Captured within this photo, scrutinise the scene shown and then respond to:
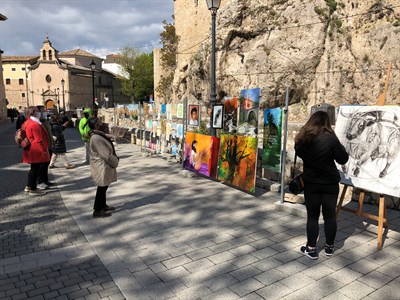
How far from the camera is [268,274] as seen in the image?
11.4 ft

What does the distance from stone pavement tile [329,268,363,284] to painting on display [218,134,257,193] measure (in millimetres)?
2667

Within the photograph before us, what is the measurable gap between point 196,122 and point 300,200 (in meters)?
3.67

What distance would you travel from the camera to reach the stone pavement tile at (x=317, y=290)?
305 centimetres

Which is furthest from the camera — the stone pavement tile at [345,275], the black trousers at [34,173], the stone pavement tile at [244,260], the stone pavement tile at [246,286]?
the black trousers at [34,173]

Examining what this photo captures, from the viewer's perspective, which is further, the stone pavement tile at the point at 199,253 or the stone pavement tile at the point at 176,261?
the stone pavement tile at the point at 199,253

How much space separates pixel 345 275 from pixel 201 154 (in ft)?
15.3

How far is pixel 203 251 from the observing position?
4062 mm

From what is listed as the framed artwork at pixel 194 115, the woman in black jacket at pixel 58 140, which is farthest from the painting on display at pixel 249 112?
the woman in black jacket at pixel 58 140

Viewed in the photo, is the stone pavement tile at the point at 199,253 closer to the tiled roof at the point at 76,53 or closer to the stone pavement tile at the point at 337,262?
the stone pavement tile at the point at 337,262

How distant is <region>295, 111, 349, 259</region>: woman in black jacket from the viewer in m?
3.60

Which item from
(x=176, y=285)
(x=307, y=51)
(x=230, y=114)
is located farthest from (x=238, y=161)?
(x=307, y=51)

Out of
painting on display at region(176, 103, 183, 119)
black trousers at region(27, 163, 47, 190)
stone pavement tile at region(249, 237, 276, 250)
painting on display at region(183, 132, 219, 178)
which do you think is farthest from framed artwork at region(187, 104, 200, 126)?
stone pavement tile at region(249, 237, 276, 250)

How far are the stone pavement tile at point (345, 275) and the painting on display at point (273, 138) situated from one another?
259 centimetres

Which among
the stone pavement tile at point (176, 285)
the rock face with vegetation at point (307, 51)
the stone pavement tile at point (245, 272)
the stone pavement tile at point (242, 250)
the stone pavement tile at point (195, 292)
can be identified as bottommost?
the stone pavement tile at point (176, 285)
